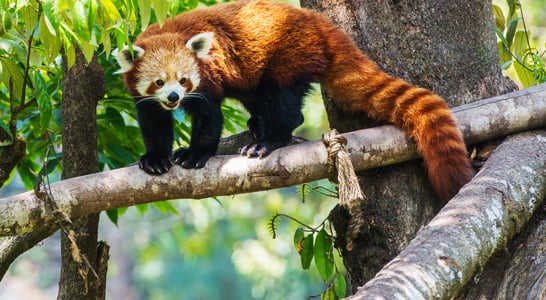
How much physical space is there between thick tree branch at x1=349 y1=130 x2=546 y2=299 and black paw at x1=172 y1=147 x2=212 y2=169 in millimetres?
1156

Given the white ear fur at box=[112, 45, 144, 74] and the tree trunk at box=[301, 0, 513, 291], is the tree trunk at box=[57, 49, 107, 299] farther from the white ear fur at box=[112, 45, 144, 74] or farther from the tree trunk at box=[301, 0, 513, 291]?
the tree trunk at box=[301, 0, 513, 291]

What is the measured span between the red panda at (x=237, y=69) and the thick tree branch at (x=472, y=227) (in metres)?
0.74

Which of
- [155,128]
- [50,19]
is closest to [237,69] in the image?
[155,128]

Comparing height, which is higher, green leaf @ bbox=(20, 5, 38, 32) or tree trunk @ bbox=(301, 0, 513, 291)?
green leaf @ bbox=(20, 5, 38, 32)

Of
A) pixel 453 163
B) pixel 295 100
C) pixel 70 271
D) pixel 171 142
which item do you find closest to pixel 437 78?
pixel 453 163

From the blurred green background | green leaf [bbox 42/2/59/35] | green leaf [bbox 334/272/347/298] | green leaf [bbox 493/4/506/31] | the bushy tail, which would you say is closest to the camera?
green leaf [bbox 42/2/59/35]

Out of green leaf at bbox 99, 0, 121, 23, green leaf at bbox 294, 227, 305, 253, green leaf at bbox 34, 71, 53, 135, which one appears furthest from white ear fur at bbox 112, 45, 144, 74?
green leaf at bbox 294, 227, 305, 253

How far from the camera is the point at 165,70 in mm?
3363

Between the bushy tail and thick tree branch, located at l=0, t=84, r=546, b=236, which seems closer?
thick tree branch, located at l=0, t=84, r=546, b=236

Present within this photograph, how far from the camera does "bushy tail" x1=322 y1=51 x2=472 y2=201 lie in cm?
266

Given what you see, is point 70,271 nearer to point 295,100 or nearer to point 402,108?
point 295,100

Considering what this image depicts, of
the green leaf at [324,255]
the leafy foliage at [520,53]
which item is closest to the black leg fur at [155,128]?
the green leaf at [324,255]

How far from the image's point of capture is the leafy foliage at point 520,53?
3586 millimetres

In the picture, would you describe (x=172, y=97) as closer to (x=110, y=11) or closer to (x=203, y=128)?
(x=203, y=128)
